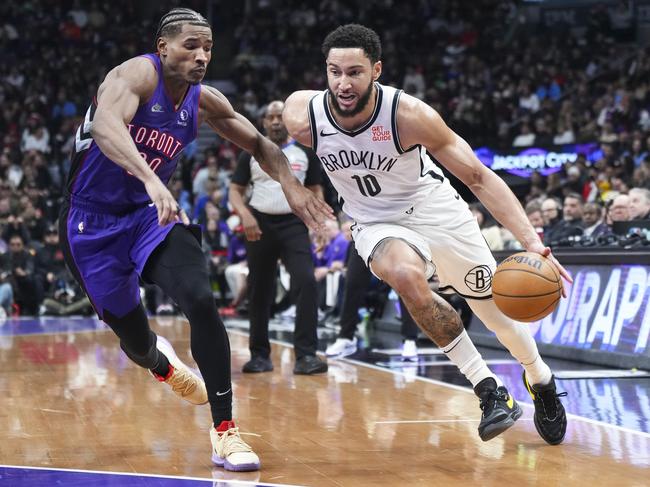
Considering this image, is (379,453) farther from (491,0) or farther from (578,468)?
(491,0)

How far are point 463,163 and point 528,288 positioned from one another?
0.67 meters

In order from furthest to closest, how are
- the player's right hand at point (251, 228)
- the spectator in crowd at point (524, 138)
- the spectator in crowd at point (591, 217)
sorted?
the spectator in crowd at point (524, 138)
the spectator in crowd at point (591, 217)
the player's right hand at point (251, 228)

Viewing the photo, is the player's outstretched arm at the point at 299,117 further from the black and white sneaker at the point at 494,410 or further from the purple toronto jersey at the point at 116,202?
the black and white sneaker at the point at 494,410

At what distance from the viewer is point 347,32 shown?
15.9ft

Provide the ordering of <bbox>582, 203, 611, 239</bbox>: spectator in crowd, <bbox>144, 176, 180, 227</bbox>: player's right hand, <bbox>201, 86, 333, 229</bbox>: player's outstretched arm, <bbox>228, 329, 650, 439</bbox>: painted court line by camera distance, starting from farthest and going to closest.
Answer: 1. <bbox>582, 203, 611, 239</bbox>: spectator in crowd
2. <bbox>228, 329, 650, 439</bbox>: painted court line
3. <bbox>201, 86, 333, 229</bbox>: player's outstretched arm
4. <bbox>144, 176, 180, 227</bbox>: player's right hand

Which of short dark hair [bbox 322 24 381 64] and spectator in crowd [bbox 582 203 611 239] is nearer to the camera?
short dark hair [bbox 322 24 381 64]

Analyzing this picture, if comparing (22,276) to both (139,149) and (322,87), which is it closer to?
(322,87)

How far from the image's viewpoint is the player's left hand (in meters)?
4.73

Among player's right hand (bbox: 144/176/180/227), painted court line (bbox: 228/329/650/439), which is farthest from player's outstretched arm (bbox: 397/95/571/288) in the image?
player's right hand (bbox: 144/176/180/227)

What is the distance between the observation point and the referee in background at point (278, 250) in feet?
25.2

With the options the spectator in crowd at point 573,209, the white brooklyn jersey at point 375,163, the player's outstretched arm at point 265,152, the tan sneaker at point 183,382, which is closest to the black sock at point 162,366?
the tan sneaker at point 183,382

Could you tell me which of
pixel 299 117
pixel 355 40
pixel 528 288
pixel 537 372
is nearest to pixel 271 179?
pixel 299 117

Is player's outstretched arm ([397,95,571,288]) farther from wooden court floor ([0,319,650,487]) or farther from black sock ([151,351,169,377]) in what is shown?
black sock ([151,351,169,377])

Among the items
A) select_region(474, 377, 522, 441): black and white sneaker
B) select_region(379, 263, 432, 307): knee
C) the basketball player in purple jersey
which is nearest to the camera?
the basketball player in purple jersey
